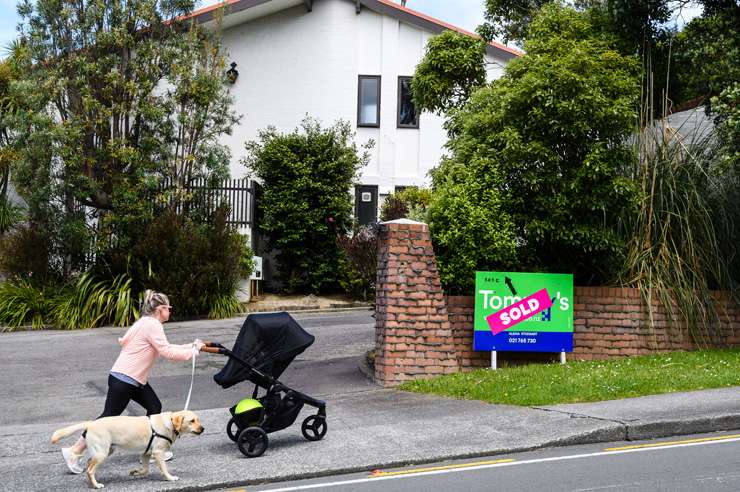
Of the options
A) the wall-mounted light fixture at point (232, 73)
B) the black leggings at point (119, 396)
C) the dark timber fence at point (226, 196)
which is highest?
the wall-mounted light fixture at point (232, 73)

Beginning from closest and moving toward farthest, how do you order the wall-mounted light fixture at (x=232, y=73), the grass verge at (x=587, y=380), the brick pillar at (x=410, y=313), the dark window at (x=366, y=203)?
the grass verge at (x=587, y=380) → the brick pillar at (x=410, y=313) → the wall-mounted light fixture at (x=232, y=73) → the dark window at (x=366, y=203)

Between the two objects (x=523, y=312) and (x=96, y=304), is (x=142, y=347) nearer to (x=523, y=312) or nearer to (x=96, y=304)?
(x=523, y=312)

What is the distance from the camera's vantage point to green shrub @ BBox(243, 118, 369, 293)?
21484 mm

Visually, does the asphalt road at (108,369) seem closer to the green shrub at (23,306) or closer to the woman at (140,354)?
the green shrub at (23,306)

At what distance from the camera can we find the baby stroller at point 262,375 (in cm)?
818

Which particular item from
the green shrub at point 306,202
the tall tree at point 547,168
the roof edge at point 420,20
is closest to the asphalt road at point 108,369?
the tall tree at point 547,168

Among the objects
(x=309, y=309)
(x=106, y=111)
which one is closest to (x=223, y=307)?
(x=309, y=309)

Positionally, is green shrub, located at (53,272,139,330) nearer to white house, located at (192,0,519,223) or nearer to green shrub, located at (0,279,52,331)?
green shrub, located at (0,279,52,331)

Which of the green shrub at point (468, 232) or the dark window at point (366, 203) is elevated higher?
the dark window at point (366, 203)

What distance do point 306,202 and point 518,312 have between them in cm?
997

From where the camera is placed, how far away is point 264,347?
8453mm

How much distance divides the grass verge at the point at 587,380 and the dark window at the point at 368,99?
44.2 ft

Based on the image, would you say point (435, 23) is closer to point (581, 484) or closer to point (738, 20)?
point (738, 20)

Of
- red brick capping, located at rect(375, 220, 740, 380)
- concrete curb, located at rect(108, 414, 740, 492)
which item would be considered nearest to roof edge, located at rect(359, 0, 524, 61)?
red brick capping, located at rect(375, 220, 740, 380)
